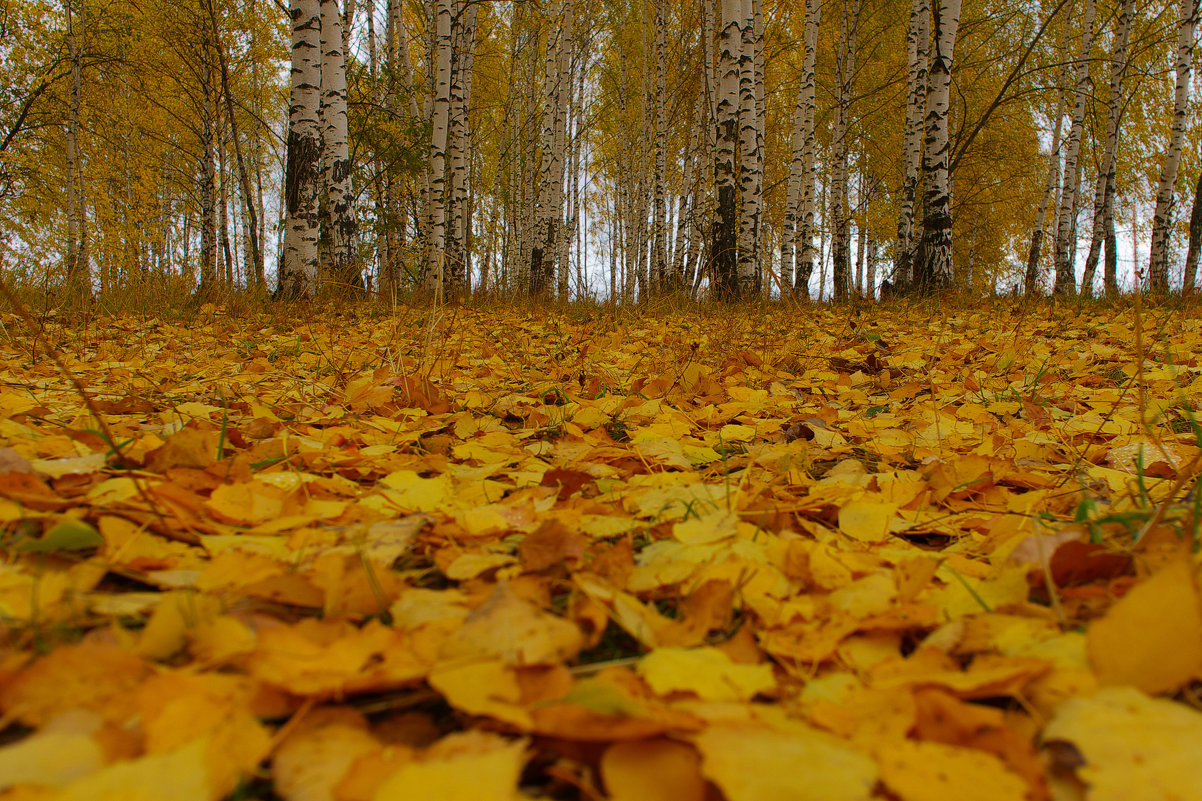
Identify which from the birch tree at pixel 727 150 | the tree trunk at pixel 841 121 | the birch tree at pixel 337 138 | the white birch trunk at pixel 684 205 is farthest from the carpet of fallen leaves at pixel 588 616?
the tree trunk at pixel 841 121

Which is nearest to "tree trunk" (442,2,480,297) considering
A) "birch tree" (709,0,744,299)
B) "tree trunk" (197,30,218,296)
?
"birch tree" (709,0,744,299)

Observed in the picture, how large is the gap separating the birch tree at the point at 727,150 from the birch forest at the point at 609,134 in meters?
0.02

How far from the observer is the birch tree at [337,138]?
226 inches

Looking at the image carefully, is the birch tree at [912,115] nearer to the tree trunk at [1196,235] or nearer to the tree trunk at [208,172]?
the tree trunk at [1196,235]

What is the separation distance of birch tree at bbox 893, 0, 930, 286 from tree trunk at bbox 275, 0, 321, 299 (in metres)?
5.80

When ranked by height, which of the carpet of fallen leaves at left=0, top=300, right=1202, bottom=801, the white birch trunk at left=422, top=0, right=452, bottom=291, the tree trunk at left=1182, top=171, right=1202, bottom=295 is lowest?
the carpet of fallen leaves at left=0, top=300, right=1202, bottom=801

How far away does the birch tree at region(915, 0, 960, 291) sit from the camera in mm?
6004

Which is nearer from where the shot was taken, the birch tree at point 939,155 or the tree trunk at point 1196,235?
the birch tree at point 939,155

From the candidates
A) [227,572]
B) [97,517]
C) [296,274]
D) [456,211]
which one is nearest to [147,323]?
[296,274]

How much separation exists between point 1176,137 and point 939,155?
452 centimetres

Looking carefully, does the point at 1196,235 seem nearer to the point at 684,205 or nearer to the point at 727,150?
the point at 727,150

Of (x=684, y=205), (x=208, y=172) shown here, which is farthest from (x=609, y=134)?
(x=208, y=172)

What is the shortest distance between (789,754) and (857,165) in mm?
18598

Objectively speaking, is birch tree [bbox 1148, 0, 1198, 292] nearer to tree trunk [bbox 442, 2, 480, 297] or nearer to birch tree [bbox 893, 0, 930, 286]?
birch tree [bbox 893, 0, 930, 286]
